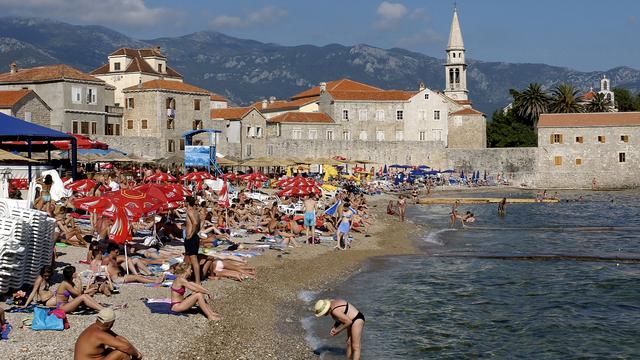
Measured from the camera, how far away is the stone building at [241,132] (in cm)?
6900

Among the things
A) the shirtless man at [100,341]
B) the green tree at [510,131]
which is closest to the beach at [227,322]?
the shirtless man at [100,341]

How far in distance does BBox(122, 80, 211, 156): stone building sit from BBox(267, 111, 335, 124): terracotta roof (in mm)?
12287

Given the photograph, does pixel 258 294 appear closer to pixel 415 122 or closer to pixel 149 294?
pixel 149 294

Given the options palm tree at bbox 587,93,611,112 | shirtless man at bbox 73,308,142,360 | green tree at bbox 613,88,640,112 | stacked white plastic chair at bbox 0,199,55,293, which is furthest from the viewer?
green tree at bbox 613,88,640,112

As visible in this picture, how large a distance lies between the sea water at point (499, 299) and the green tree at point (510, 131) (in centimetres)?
4764

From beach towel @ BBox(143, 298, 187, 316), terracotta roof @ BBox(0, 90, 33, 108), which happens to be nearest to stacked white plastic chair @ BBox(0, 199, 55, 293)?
beach towel @ BBox(143, 298, 187, 316)

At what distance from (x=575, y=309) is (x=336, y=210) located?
11723 millimetres

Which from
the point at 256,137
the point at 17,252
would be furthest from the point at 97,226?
the point at 256,137

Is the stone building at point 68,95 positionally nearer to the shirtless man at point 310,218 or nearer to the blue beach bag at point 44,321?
the shirtless man at point 310,218

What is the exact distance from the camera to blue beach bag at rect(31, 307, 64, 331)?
12750mm

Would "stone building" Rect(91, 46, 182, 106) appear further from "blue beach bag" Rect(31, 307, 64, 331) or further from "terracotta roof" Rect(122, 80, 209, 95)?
"blue beach bag" Rect(31, 307, 64, 331)

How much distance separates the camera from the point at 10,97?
5416 cm

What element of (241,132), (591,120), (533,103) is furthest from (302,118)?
(533,103)

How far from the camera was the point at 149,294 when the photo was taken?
1655cm
